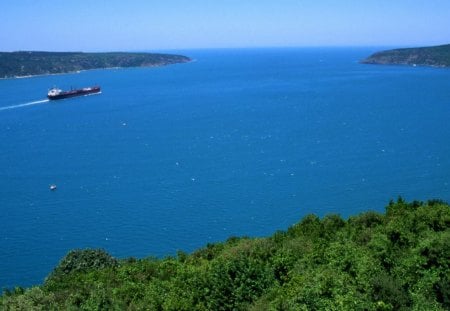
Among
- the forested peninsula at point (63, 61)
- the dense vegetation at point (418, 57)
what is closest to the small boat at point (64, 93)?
the forested peninsula at point (63, 61)

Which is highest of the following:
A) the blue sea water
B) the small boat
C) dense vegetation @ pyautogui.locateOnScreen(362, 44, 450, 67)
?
dense vegetation @ pyautogui.locateOnScreen(362, 44, 450, 67)

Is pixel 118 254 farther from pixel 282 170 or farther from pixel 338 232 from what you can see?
pixel 282 170

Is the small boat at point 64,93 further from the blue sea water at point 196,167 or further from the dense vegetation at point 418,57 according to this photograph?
the dense vegetation at point 418,57

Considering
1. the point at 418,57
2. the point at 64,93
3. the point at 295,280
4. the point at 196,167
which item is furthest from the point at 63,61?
the point at 295,280

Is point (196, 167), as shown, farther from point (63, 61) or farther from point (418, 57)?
point (63, 61)

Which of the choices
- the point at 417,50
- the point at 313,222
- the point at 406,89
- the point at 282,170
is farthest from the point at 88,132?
the point at 417,50

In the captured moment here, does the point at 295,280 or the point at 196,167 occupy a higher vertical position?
the point at 295,280

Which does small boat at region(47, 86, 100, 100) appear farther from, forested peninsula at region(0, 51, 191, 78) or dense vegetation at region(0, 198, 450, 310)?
dense vegetation at region(0, 198, 450, 310)

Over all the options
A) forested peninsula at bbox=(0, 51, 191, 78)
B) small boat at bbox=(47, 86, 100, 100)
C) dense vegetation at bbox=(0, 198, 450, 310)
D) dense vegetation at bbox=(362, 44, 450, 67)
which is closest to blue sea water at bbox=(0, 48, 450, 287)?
small boat at bbox=(47, 86, 100, 100)
